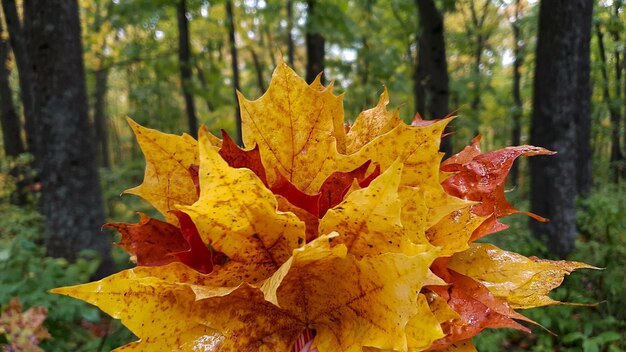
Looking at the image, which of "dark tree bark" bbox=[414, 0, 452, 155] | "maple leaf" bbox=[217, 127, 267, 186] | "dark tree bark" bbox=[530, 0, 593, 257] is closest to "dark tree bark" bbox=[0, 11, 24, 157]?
"dark tree bark" bbox=[414, 0, 452, 155]

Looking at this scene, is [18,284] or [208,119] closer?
[18,284]

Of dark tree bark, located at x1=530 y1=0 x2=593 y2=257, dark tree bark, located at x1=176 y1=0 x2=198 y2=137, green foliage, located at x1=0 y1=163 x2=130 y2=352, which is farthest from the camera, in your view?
dark tree bark, located at x1=176 y1=0 x2=198 y2=137

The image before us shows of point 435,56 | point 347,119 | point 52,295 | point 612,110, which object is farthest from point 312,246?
point 612,110

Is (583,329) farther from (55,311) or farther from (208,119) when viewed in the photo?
(208,119)

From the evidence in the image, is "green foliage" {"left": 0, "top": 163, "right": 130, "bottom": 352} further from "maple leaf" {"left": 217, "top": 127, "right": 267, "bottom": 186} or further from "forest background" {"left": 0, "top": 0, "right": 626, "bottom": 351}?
"maple leaf" {"left": 217, "top": 127, "right": 267, "bottom": 186}

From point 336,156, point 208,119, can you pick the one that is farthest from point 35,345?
point 208,119

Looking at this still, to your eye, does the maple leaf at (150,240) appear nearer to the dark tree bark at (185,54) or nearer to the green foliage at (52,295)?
the green foliage at (52,295)

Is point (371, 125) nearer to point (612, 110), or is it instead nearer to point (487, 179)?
point (487, 179)
